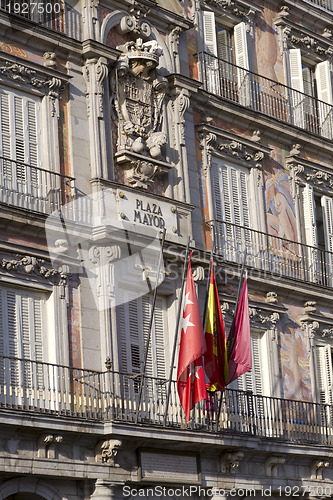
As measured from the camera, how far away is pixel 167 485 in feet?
74.7

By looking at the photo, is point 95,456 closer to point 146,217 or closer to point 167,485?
point 167,485

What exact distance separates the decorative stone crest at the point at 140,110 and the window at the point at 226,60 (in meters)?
2.30

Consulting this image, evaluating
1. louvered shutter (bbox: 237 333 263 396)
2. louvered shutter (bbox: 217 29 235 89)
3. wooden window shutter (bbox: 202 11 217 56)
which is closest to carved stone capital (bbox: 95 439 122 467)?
louvered shutter (bbox: 237 333 263 396)

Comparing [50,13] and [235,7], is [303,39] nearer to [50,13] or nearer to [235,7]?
[235,7]

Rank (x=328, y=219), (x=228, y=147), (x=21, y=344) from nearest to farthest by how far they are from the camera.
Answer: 1. (x=21, y=344)
2. (x=228, y=147)
3. (x=328, y=219)

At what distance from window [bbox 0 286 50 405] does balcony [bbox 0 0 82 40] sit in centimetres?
549

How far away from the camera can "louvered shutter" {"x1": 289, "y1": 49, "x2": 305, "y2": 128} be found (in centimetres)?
2998

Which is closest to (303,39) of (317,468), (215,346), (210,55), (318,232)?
(210,55)

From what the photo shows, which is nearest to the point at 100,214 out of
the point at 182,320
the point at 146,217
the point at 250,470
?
the point at 146,217

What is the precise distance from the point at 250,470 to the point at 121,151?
23.1ft

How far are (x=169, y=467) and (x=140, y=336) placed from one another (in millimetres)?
2694

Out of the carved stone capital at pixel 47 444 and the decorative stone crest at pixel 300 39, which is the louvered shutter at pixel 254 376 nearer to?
the carved stone capital at pixel 47 444

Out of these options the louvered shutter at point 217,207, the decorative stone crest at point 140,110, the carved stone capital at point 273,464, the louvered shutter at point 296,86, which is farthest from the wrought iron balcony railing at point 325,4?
the carved stone capital at point 273,464

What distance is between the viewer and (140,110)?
2512 cm
